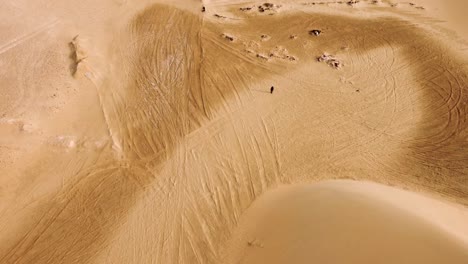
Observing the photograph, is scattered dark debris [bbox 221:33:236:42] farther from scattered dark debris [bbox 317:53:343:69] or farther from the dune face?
the dune face

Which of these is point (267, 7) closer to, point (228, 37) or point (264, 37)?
point (264, 37)

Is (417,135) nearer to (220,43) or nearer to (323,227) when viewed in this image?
(323,227)

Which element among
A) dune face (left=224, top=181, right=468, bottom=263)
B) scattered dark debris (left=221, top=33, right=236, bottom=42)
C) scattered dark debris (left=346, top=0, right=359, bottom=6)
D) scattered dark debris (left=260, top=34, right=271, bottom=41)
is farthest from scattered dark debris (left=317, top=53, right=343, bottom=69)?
dune face (left=224, top=181, right=468, bottom=263)

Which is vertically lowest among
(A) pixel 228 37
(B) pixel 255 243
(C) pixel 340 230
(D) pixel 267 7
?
(B) pixel 255 243

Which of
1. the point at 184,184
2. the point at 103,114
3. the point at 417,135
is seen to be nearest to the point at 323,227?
the point at 184,184

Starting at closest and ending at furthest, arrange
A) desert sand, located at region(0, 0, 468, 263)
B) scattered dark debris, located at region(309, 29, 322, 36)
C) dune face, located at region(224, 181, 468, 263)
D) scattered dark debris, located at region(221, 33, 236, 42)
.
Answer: dune face, located at region(224, 181, 468, 263), desert sand, located at region(0, 0, 468, 263), scattered dark debris, located at region(221, 33, 236, 42), scattered dark debris, located at region(309, 29, 322, 36)

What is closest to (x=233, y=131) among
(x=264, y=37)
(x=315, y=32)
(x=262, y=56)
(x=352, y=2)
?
(x=262, y=56)
